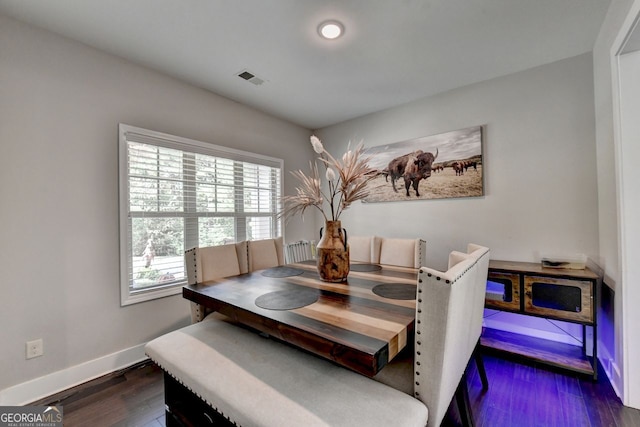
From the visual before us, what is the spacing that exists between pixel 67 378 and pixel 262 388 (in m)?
1.84

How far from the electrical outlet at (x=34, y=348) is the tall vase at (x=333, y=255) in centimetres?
197

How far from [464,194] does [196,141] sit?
2766 mm

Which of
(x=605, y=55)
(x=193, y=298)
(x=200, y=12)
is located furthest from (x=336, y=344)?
(x=605, y=55)

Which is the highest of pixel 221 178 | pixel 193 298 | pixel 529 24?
pixel 529 24

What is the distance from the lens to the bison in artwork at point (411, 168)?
2973mm

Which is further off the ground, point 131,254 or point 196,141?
point 196,141

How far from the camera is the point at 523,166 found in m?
2.46

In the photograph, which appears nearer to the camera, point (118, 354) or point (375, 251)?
point (118, 354)

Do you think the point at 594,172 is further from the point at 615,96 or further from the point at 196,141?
the point at 196,141

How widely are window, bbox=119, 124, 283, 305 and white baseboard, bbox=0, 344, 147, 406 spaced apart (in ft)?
1.41

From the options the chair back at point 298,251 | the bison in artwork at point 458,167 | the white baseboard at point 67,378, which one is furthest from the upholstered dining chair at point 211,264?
the bison in artwork at point 458,167

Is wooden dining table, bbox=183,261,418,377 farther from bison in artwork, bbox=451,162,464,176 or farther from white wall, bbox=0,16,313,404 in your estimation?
bison in artwork, bbox=451,162,464,176

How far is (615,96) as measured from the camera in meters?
1.65

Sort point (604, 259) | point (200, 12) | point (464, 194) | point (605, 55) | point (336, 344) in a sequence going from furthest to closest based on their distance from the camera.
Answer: point (464, 194) < point (604, 259) < point (605, 55) < point (200, 12) < point (336, 344)
